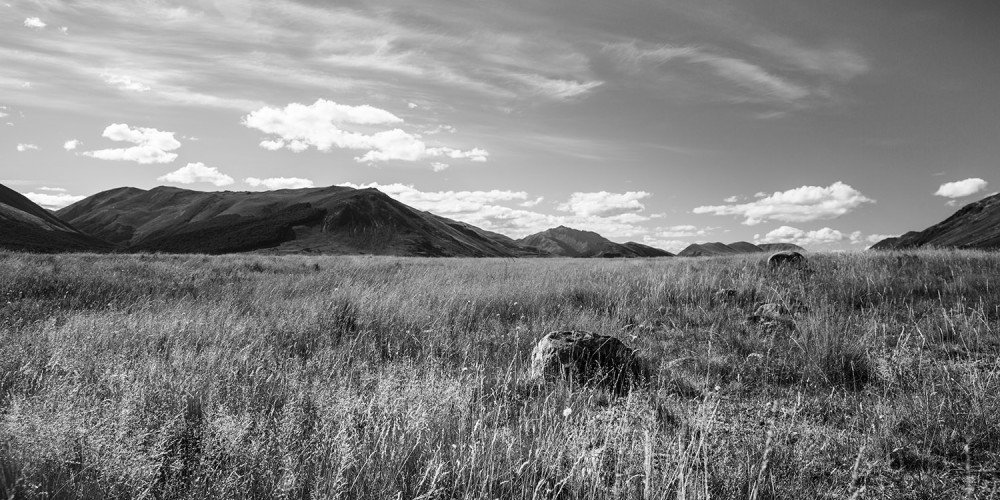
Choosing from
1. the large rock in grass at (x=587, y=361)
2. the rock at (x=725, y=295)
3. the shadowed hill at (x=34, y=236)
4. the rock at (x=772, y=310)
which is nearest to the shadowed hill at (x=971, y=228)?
the rock at (x=725, y=295)

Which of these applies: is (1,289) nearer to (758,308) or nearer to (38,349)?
(38,349)

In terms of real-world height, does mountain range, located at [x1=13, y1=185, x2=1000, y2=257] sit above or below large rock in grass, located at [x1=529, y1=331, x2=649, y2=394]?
above

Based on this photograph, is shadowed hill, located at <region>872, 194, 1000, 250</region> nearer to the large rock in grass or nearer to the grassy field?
the grassy field

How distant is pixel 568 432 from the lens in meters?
2.76

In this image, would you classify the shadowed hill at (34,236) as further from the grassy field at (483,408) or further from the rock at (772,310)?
the rock at (772,310)

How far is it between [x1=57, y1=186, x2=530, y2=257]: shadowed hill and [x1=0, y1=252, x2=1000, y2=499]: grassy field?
111 metres

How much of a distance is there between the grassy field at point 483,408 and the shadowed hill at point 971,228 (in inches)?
5525

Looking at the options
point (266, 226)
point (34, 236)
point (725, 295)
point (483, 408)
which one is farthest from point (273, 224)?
point (483, 408)

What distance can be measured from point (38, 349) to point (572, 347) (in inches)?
205

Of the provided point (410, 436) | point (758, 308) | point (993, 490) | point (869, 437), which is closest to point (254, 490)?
point (410, 436)

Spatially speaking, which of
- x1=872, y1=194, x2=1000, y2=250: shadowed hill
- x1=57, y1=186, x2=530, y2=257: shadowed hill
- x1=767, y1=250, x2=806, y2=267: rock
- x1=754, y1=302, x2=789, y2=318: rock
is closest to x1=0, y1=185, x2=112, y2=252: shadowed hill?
x1=57, y1=186, x2=530, y2=257: shadowed hill

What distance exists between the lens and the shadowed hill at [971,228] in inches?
4380

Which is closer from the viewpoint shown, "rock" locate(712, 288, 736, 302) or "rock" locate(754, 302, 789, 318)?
"rock" locate(754, 302, 789, 318)

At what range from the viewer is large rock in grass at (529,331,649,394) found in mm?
4105
